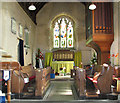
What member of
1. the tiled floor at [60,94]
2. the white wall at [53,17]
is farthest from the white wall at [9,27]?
the white wall at [53,17]

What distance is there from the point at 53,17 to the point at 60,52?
270cm

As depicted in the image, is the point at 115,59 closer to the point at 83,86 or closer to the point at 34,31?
the point at 83,86

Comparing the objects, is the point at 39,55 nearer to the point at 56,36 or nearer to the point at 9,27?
the point at 56,36

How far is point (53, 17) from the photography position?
495 inches

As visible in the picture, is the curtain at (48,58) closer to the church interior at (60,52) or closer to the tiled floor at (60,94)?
the church interior at (60,52)

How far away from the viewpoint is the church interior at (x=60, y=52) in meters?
4.58

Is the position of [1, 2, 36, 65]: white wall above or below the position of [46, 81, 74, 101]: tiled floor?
above

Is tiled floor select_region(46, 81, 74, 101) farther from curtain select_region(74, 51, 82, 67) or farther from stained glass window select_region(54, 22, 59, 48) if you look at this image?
stained glass window select_region(54, 22, 59, 48)

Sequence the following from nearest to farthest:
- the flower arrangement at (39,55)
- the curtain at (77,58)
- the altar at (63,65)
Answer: the altar at (63,65) → the flower arrangement at (39,55) → the curtain at (77,58)

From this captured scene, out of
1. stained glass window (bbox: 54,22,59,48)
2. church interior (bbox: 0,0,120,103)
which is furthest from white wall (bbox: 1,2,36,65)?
stained glass window (bbox: 54,22,59,48)

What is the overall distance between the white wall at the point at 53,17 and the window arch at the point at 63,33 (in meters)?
0.38

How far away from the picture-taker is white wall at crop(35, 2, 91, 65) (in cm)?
1244

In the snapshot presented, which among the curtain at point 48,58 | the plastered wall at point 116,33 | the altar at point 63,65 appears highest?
the plastered wall at point 116,33

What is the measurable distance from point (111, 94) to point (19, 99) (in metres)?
2.36
